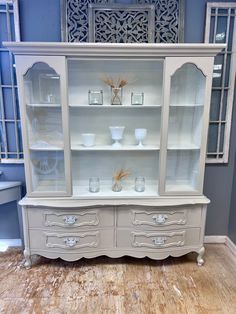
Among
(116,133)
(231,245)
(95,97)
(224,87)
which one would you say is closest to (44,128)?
(95,97)

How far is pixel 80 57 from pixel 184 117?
3.37 ft

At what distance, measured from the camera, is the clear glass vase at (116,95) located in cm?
214

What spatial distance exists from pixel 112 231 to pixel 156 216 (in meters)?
0.40

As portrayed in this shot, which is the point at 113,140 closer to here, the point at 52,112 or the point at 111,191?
the point at 111,191

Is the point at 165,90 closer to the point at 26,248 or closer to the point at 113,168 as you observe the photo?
the point at 113,168

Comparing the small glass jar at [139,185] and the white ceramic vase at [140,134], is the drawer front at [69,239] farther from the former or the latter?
the white ceramic vase at [140,134]

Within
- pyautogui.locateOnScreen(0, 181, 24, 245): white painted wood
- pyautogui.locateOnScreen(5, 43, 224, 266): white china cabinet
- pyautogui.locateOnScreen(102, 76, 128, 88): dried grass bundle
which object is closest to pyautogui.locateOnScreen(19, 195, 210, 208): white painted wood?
pyautogui.locateOnScreen(5, 43, 224, 266): white china cabinet

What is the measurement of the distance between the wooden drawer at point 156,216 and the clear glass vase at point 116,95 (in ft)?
3.05

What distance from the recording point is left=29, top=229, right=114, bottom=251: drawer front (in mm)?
2059

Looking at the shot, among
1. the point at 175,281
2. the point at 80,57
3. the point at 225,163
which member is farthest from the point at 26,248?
the point at 225,163

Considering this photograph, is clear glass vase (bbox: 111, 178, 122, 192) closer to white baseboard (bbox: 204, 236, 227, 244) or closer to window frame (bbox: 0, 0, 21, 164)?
window frame (bbox: 0, 0, 21, 164)

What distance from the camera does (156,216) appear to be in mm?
2055

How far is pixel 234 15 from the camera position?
7.06 ft

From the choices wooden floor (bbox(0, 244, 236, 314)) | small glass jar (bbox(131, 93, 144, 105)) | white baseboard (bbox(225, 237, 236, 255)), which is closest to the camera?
wooden floor (bbox(0, 244, 236, 314))
